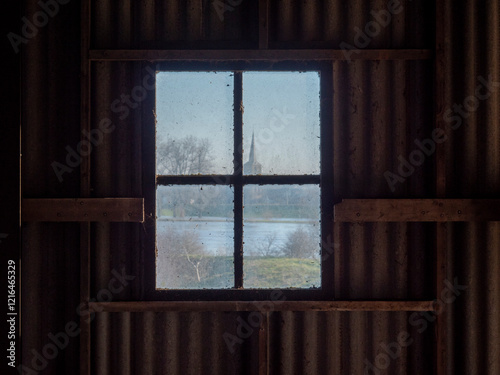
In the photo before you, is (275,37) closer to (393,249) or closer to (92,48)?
(92,48)

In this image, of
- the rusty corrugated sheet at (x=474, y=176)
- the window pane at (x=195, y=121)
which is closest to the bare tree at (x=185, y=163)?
the window pane at (x=195, y=121)

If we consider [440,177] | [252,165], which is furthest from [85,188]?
[440,177]

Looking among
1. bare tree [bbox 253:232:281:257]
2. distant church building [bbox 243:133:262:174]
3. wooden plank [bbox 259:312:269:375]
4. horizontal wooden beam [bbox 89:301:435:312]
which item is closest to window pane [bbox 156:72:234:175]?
distant church building [bbox 243:133:262:174]

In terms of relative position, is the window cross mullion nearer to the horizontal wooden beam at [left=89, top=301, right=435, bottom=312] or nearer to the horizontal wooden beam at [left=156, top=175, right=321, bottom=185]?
the horizontal wooden beam at [left=156, top=175, right=321, bottom=185]

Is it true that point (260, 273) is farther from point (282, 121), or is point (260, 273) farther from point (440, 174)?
point (440, 174)

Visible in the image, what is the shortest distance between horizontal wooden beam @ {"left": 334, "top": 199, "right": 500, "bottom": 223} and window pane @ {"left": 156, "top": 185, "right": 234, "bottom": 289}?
1.01 meters

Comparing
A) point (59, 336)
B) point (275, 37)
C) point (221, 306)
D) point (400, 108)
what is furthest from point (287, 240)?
point (59, 336)

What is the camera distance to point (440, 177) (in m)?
3.12

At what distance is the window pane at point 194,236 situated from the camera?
3219mm

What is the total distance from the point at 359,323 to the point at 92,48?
3.25 m

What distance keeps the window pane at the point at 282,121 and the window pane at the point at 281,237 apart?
200 millimetres

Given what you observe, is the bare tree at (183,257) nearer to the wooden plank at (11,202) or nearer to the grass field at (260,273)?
the grass field at (260,273)

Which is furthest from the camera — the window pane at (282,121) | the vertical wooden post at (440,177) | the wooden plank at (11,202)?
the window pane at (282,121)

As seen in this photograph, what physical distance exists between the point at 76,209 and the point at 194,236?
98 cm
